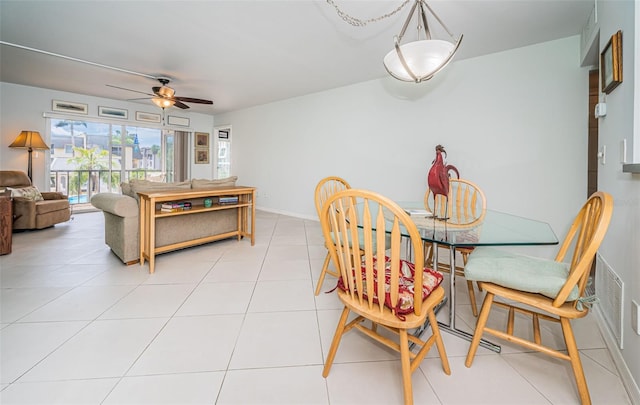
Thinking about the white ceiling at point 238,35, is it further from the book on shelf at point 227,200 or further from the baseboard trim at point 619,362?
the baseboard trim at point 619,362

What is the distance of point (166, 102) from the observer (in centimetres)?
423

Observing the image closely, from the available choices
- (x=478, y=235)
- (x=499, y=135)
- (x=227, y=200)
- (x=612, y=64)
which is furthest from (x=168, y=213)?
(x=499, y=135)

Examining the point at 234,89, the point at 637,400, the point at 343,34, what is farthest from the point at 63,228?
the point at 637,400

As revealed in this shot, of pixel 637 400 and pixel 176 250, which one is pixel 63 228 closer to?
pixel 176 250

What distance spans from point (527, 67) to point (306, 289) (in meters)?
3.35

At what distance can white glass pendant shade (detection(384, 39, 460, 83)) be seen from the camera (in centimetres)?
173

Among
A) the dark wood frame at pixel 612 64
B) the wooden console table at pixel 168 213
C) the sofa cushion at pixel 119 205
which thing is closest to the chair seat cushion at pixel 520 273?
the dark wood frame at pixel 612 64

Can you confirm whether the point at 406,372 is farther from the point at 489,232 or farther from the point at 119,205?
the point at 119,205

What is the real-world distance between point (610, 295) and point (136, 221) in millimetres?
3825

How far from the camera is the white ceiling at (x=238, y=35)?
7.97 feet

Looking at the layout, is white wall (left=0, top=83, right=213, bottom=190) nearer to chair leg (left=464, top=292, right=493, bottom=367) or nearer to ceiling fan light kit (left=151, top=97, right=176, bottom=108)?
ceiling fan light kit (left=151, top=97, right=176, bottom=108)

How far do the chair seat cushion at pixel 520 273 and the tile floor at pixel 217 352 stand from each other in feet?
1.54

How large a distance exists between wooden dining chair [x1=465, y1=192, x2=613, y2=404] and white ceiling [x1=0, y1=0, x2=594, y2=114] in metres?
2.07

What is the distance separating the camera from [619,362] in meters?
1.41
